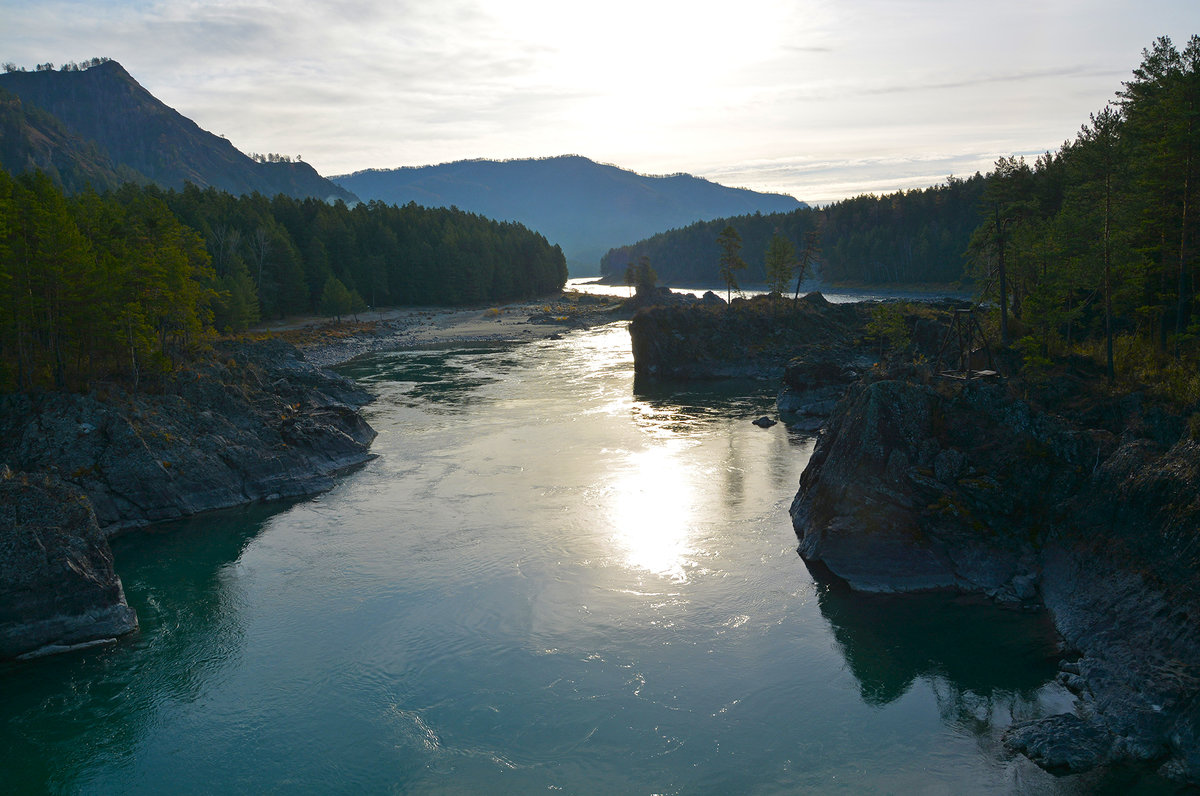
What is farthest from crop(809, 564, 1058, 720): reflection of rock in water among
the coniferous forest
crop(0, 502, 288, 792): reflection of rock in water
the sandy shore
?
the sandy shore

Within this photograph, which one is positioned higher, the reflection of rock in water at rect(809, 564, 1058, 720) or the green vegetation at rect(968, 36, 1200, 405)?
the green vegetation at rect(968, 36, 1200, 405)

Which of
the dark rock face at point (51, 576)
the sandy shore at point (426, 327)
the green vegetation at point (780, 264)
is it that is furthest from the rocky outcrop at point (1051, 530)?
the sandy shore at point (426, 327)

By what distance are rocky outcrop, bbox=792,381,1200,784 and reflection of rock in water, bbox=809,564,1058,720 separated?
850 millimetres

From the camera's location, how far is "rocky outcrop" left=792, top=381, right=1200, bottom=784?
1919cm

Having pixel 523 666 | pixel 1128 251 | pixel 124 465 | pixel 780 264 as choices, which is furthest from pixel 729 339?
pixel 523 666

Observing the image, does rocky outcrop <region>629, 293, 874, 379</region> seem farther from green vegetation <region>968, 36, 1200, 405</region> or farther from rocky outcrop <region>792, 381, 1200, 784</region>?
rocky outcrop <region>792, 381, 1200, 784</region>

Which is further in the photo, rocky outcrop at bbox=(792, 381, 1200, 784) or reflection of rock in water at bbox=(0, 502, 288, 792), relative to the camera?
reflection of rock in water at bbox=(0, 502, 288, 792)

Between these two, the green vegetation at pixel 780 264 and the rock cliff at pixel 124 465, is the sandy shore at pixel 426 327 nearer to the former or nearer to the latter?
the green vegetation at pixel 780 264

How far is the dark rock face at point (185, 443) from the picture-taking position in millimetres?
36844

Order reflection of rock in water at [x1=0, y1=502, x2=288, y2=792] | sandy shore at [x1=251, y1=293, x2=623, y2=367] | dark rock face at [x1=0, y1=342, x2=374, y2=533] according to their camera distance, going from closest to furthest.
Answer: reflection of rock in water at [x1=0, y1=502, x2=288, y2=792], dark rock face at [x1=0, y1=342, x2=374, y2=533], sandy shore at [x1=251, y1=293, x2=623, y2=367]

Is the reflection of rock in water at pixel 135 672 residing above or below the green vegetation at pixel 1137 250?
below

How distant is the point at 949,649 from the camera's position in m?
24.5

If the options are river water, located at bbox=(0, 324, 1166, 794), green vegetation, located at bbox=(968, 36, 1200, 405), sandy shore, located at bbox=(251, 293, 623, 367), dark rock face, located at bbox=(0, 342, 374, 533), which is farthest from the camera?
sandy shore, located at bbox=(251, 293, 623, 367)

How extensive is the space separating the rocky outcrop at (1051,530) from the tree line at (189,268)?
41.9 m
